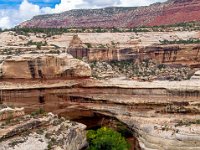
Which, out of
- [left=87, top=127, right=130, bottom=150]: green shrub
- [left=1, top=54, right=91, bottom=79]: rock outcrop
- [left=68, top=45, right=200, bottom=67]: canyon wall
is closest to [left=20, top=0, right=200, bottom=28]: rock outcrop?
[left=68, top=45, right=200, bottom=67]: canyon wall

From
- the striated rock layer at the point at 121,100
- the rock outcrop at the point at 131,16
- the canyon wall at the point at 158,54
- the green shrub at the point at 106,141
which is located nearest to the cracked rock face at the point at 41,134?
the green shrub at the point at 106,141

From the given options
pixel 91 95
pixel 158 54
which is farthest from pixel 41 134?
pixel 158 54

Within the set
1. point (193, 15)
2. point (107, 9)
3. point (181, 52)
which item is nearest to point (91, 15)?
point (107, 9)

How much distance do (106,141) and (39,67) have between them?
716 centimetres

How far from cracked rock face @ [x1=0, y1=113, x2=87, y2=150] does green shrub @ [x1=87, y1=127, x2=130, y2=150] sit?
5.24 ft

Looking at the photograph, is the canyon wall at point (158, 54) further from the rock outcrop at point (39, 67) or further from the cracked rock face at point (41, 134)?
the cracked rock face at point (41, 134)

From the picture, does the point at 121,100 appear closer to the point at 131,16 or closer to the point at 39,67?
the point at 39,67

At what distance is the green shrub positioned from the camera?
32.5m

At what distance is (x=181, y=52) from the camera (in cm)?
6538

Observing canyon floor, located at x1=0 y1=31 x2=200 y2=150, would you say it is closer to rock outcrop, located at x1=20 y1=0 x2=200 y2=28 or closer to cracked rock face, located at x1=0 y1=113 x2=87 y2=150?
cracked rock face, located at x1=0 y1=113 x2=87 y2=150

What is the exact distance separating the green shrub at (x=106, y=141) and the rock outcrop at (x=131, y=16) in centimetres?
9329

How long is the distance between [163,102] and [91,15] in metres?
115

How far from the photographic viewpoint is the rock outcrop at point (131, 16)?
132000 mm

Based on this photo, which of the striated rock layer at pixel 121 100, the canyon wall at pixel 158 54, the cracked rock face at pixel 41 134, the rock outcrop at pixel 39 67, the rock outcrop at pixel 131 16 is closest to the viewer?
the cracked rock face at pixel 41 134
